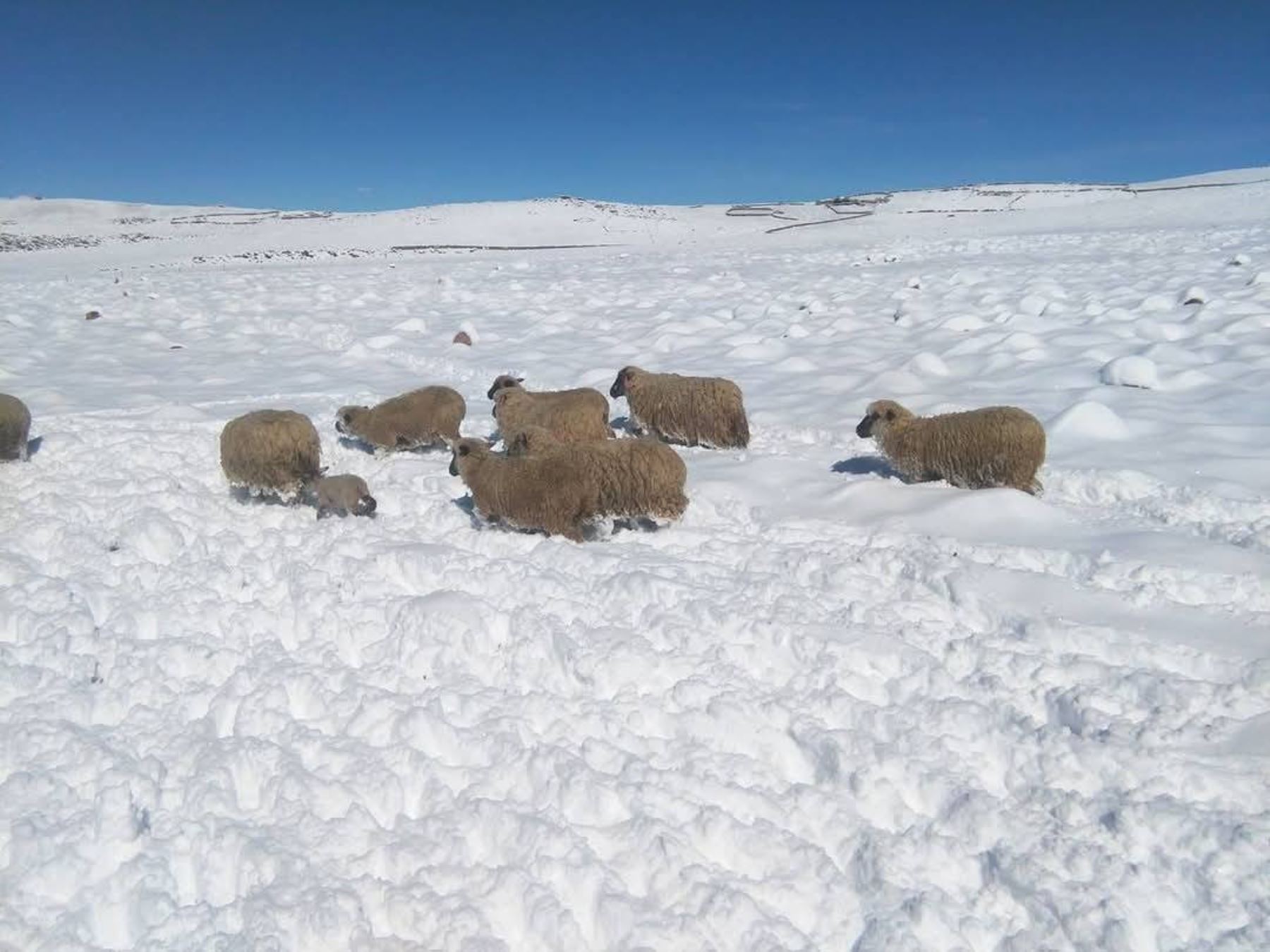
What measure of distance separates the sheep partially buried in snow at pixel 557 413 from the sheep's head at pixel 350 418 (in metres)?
1.34

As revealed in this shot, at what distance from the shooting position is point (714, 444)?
8367 millimetres

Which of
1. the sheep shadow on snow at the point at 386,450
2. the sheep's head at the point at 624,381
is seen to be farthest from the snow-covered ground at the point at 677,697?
the sheep's head at the point at 624,381

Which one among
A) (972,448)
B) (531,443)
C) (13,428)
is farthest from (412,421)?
(972,448)

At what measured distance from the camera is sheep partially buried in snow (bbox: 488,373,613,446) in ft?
25.5

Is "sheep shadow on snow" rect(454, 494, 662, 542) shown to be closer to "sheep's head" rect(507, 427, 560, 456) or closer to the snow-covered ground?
the snow-covered ground

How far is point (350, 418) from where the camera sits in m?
8.38

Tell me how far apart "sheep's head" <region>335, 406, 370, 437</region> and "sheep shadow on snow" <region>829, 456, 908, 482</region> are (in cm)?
464

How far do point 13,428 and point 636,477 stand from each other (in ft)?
18.7

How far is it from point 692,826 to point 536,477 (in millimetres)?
3257

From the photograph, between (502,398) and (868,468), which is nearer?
(868,468)

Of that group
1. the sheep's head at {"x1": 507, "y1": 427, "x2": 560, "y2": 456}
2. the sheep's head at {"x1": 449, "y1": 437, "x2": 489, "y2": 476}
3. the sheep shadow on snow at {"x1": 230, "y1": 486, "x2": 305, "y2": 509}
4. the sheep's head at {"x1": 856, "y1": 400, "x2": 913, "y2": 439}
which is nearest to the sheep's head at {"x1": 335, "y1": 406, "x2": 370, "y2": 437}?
the sheep shadow on snow at {"x1": 230, "y1": 486, "x2": 305, "y2": 509}

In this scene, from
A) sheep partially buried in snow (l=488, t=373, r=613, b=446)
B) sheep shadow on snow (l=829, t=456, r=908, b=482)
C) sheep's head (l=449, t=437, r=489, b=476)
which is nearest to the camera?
sheep's head (l=449, t=437, r=489, b=476)

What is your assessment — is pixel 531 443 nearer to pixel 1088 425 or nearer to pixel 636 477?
pixel 636 477

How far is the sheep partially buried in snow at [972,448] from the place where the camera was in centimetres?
650
